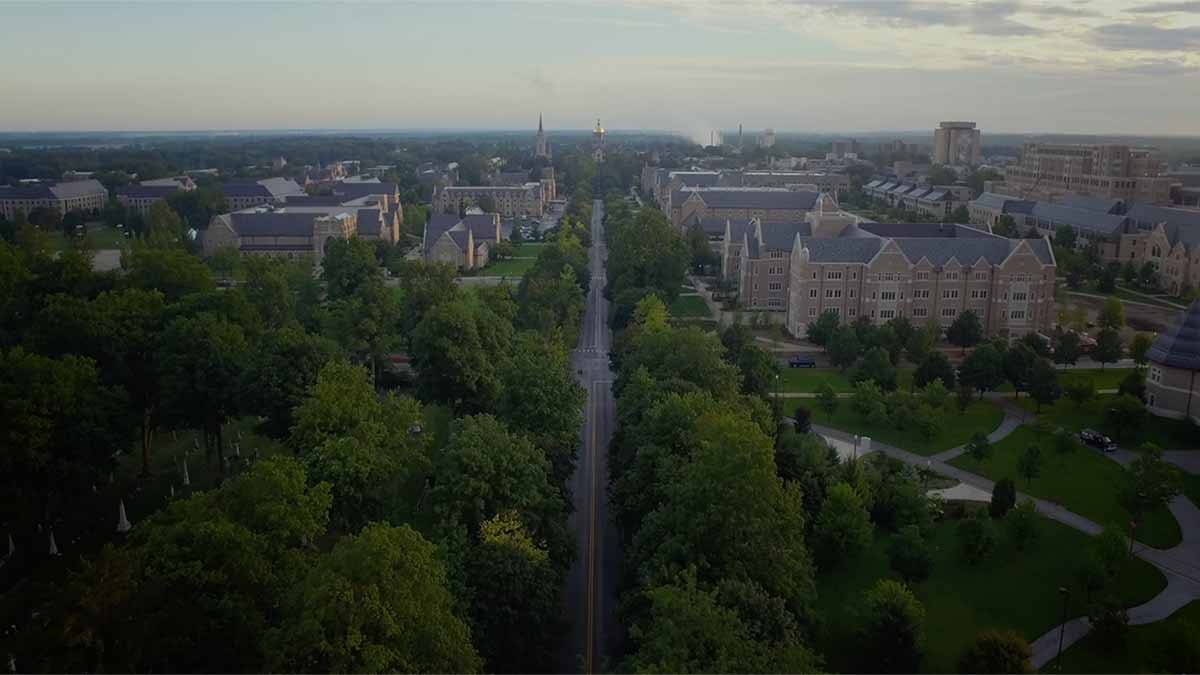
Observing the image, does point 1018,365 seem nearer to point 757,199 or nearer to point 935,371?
point 935,371

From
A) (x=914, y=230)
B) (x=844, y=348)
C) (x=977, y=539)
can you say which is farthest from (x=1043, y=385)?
(x=914, y=230)

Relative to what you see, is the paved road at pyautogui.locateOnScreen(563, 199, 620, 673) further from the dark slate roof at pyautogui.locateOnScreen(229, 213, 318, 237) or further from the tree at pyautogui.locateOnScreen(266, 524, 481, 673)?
the dark slate roof at pyautogui.locateOnScreen(229, 213, 318, 237)

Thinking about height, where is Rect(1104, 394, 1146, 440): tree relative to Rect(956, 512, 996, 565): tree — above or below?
above

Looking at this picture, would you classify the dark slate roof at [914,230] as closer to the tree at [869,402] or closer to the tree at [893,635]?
the tree at [869,402]

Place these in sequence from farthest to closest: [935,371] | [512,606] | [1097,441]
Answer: [935,371], [1097,441], [512,606]

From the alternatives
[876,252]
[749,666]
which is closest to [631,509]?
[749,666]

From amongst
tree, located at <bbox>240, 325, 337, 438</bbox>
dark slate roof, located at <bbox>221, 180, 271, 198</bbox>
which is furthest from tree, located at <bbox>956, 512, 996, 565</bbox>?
dark slate roof, located at <bbox>221, 180, 271, 198</bbox>

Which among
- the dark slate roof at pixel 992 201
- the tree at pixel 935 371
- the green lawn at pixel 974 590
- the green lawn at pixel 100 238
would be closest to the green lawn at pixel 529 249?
the green lawn at pixel 100 238
